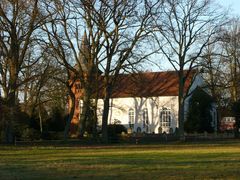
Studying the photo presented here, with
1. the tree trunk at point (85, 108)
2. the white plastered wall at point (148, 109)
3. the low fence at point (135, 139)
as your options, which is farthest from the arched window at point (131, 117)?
the tree trunk at point (85, 108)

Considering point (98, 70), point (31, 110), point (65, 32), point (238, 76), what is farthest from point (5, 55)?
point (238, 76)

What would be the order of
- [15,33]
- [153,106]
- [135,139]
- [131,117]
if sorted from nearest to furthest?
[15,33]
[135,139]
[153,106]
[131,117]

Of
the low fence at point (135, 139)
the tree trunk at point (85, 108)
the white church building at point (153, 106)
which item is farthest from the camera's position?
the white church building at point (153, 106)

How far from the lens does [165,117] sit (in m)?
89.6

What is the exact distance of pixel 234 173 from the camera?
54.5ft

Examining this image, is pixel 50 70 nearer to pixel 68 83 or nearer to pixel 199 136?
pixel 68 83

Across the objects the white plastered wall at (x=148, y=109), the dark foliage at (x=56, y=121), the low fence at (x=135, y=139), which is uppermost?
the white plastered wall at (x=148, y=109)

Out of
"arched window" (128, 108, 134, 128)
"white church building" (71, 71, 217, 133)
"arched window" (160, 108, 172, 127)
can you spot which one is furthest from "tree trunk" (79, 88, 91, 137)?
"arched window" (128, 108, 134, 128)

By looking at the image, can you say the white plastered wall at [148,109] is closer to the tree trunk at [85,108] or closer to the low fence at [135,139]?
the low fence at [135,139]

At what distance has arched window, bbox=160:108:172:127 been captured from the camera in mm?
89106

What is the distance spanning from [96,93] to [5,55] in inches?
494

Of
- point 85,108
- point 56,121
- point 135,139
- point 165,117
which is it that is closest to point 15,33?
point 85,108

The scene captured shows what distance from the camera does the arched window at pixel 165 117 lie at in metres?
89.1

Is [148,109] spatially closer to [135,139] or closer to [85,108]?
[135,139]
